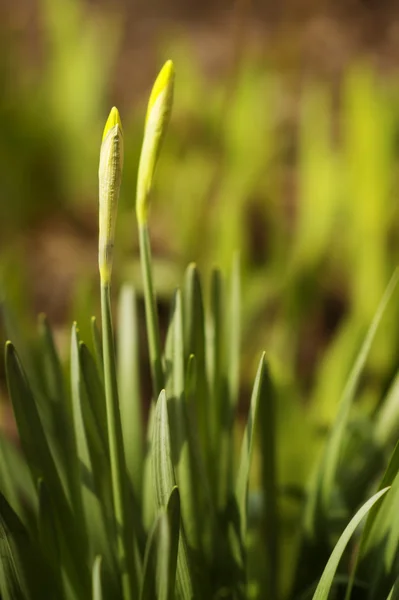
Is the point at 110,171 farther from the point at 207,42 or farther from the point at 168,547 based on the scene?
the point at 207,42

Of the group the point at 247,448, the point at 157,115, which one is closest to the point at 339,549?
the point at 247,448

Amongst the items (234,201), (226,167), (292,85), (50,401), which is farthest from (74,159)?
(50,401)

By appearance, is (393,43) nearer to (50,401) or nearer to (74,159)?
(74,159)

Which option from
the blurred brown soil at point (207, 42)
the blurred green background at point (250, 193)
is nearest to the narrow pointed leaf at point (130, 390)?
the blurred green background at point (250, 193)

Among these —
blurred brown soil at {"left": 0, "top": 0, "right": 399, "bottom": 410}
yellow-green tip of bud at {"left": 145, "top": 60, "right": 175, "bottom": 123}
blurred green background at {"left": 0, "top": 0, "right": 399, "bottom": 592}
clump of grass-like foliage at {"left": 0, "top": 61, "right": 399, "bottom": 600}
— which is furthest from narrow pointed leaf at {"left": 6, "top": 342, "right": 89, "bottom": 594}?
blurred brown soil at {"left": 0, "top": 0, "right": 399, "bottom": 410}

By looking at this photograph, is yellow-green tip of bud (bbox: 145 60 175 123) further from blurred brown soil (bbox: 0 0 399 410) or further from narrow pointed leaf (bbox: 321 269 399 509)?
blurred brown soil (bbox: 0 0 399 410)

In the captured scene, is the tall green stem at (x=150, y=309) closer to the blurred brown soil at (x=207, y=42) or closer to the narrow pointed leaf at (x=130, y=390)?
the narrow pointed leaf at (x=130, y=390)

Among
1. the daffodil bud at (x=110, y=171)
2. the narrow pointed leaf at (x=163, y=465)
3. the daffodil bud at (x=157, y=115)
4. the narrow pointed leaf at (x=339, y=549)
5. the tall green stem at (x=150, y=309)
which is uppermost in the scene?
the daffodil bud at (x=157, y=115)
